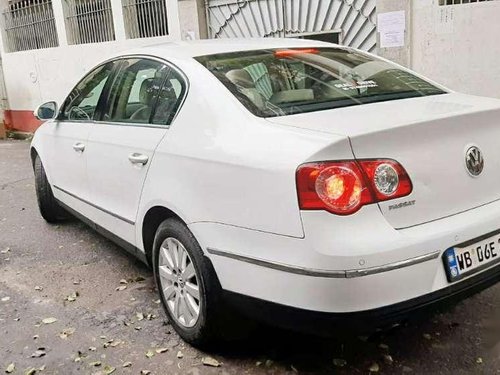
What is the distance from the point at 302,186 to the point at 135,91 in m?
1.79

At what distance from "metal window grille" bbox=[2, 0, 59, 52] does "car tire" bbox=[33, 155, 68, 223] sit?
726cm

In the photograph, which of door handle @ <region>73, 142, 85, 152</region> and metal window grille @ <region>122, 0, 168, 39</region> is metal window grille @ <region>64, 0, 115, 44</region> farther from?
door handle @ <region>73, 142, 85, 152</region>

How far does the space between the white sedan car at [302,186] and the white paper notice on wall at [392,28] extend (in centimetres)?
314

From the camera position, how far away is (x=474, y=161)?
2.41 metres

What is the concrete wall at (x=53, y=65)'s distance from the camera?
9555 mm

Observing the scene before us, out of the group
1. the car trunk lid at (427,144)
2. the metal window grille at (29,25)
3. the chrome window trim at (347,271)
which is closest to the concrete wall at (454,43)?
the car trunk lid at (427,144)

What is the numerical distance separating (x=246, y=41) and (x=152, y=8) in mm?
6376

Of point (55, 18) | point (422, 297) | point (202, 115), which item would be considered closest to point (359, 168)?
point (422, 297)

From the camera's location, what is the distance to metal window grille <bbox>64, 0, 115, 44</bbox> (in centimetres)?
1014

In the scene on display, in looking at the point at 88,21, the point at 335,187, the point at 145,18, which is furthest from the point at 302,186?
the point at 88,21

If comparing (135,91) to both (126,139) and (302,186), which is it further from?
(302,186)

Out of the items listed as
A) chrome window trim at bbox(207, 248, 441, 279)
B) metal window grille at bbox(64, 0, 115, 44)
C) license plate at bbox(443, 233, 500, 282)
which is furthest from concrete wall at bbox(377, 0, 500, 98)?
metal window grille at bbox(64, 0, 115, 44)

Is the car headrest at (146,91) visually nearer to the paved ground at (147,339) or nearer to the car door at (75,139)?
the car door at (75,139)

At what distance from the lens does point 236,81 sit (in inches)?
111
